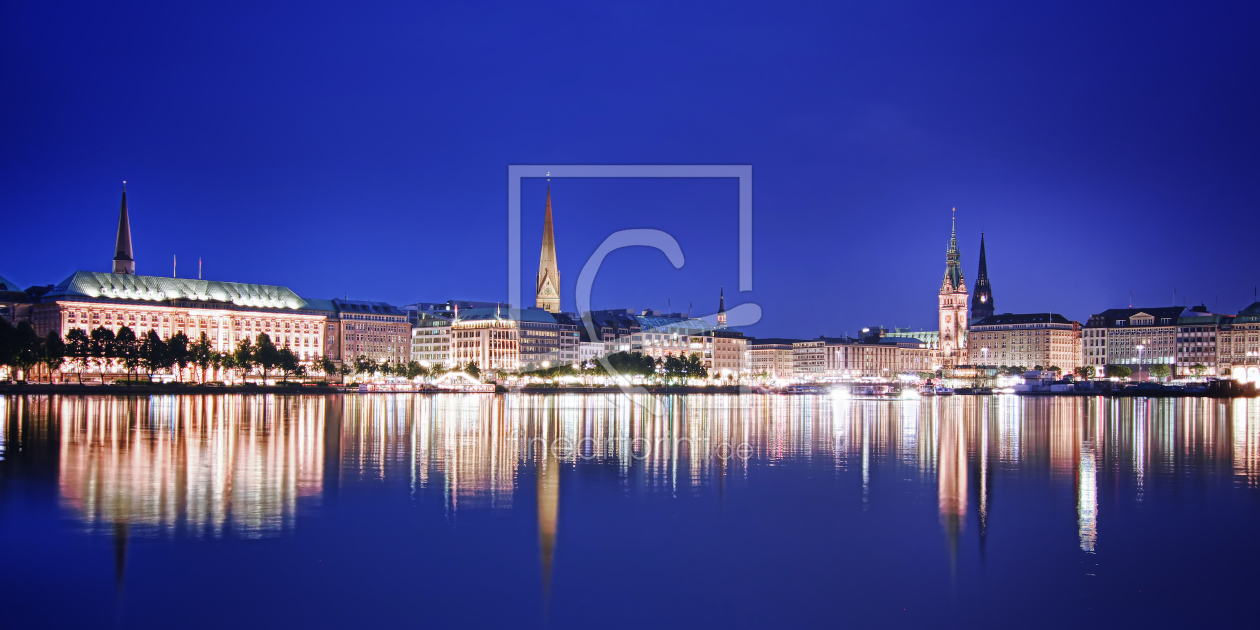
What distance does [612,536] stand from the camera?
16781 millimetres

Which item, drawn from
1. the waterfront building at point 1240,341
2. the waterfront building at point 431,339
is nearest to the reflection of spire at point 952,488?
the waterfront building at point 1240,341

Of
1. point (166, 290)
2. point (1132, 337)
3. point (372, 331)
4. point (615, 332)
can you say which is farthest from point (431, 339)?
point (1132, 337)

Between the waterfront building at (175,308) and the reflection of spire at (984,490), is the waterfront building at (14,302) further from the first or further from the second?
the reflection of spire at (984,490)

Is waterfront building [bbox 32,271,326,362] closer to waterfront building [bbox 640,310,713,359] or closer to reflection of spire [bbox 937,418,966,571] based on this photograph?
waterfront building [bbox 640,310,713,359]

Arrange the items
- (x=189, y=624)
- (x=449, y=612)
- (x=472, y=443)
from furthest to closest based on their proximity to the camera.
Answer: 1. (x=472, y=443)
2. (x=449, y=612)
3. (x=189, y=624)

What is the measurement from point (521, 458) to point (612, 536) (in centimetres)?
1154

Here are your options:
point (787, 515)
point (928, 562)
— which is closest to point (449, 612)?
point (928, 562)

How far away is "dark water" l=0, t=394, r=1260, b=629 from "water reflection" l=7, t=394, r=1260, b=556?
0.16 meters

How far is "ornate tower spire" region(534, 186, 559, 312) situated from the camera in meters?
190

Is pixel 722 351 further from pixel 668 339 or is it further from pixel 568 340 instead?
pixel 568 340

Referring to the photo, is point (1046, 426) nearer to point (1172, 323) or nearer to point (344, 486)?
point (344, 486)

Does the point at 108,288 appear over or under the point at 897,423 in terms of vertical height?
over

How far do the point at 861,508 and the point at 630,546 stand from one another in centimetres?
604

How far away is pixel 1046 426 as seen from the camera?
159ft
